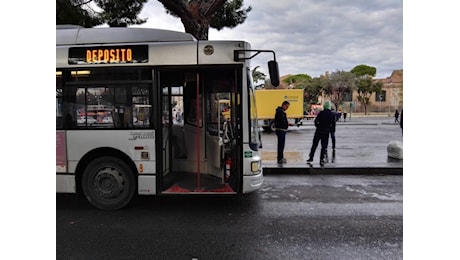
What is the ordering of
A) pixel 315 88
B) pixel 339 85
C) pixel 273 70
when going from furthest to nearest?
pixel 315 88 < pixel 339 85 < pixel 273 70

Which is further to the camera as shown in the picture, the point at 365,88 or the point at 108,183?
the point at 365,88

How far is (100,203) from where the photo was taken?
5797 millimetres

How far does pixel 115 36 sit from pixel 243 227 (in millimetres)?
3832

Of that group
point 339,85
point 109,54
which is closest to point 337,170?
point 109,54

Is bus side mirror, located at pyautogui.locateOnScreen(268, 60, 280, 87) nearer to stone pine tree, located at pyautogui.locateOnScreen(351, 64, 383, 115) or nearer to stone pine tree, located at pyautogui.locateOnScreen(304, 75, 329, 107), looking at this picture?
stone pine tree, located at pyautogui.locateOnScreen(304, 75, 329, 107)

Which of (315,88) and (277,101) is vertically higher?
(315,88)

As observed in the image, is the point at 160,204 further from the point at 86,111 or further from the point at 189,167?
the point at 86,111

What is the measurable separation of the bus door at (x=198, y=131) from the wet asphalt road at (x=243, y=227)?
1.43ft

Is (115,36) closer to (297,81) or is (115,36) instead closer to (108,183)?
(108,183)

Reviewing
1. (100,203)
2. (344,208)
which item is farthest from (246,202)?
(100,203)

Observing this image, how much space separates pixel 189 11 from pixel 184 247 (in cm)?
783

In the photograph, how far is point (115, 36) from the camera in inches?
229

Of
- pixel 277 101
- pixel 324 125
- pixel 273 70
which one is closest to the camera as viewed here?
pixel 273 70

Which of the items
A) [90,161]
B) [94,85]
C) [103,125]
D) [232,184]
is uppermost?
[94,85]
